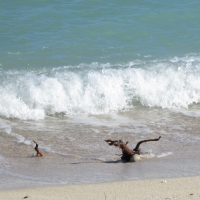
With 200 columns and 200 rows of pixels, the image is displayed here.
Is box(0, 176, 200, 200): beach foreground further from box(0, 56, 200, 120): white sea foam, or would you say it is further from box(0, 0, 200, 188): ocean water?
box(0, 56, 200, 120): white sea foam

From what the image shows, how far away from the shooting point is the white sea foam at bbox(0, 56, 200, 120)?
1096cm

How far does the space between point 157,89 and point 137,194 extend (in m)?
5.76

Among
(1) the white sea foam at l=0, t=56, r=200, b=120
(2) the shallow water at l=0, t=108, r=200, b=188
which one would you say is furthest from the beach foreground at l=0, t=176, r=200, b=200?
(1) the white sea foam at l=0, t=56, r=200, b=120

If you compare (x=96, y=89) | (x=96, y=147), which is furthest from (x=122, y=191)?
(x=96, y=89)

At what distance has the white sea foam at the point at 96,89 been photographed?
10961 mm

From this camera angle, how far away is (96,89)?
38.0 ft

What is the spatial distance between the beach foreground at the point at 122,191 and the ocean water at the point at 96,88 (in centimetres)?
38

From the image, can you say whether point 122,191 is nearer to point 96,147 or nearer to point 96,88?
point 96,147

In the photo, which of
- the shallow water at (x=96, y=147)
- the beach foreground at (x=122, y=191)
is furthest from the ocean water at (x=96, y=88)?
the beach foreground at (x=122, y=191)

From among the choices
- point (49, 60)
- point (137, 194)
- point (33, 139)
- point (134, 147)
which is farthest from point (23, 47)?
point (137, 194)

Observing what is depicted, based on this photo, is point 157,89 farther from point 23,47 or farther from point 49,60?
point 23,47

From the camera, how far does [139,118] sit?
34.2 ft

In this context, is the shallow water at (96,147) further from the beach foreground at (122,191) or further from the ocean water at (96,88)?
the beach foreground at (122,191)

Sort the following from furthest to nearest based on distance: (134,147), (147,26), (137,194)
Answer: (147,26), (134,147), (137,194)
